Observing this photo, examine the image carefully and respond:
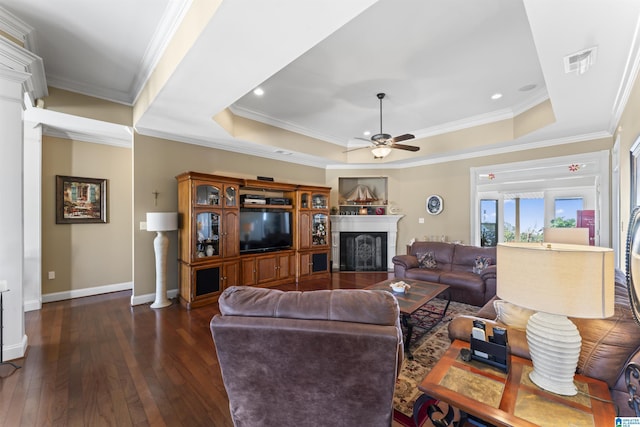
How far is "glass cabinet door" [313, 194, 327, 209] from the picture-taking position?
5737 mm

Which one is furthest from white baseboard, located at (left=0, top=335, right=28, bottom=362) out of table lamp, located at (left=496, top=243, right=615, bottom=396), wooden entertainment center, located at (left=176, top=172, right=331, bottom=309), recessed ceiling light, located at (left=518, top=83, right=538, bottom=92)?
recessed ceiling light, located at (left=518, top=83, right=538, bottom=92)

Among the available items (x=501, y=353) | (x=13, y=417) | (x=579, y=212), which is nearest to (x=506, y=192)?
(x=579, y=212)

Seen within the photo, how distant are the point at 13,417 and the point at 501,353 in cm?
309

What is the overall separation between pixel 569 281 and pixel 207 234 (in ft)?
13.6

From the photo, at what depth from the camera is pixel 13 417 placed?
1775 millimetres

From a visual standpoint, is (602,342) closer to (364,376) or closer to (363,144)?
(364,376)

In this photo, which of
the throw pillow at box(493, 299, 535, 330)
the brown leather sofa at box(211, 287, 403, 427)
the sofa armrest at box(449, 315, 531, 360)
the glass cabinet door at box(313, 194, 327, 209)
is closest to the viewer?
the brown leather sofa at box(211, 287, 403, 427)

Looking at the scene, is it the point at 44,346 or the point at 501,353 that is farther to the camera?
the point at 44,346

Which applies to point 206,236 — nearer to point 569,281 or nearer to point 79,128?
point 79,128

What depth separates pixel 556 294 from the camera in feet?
3.42

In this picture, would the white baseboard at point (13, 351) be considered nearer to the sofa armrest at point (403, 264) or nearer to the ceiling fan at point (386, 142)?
the ceiling fan at point (386, 142)

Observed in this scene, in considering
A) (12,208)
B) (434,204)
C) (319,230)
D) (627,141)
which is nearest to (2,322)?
(12,208)

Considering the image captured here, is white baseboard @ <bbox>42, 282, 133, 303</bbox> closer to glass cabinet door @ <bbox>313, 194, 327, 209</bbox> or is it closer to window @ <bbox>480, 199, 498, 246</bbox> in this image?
glass cabinet door @ <bbox>313, 194, 327, 209</bbox>

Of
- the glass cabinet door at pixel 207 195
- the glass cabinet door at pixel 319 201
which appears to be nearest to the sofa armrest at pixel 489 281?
the glass cabinet door at pixel 319 201
